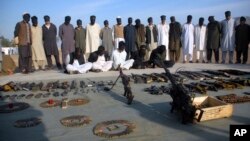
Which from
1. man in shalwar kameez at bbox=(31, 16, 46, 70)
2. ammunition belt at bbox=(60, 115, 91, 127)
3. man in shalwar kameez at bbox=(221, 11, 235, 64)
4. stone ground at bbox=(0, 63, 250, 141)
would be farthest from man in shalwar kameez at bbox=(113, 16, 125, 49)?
ammunition belt at bbox=(60, 115, 91, 127)

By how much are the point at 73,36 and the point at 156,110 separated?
7068 millimetres

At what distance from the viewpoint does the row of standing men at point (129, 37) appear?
11023 mm

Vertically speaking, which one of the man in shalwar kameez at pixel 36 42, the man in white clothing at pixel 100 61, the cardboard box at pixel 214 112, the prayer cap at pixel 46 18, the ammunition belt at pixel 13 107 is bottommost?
the ammunition belt at pixel 13 107

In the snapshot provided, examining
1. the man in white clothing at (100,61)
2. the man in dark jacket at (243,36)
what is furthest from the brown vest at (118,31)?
the man in dark jacket at (243,36)

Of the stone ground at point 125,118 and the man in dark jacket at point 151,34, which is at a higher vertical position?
the man in dark jacket at point 151,34

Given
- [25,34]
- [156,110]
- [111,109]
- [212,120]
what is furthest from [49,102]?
[25,34]

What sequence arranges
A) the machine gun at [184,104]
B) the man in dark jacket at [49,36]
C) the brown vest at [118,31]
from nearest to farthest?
1. the machine gun at [184,104]
2. the man in dark jacket at [49,36]
3. the brown vest at [118,31]

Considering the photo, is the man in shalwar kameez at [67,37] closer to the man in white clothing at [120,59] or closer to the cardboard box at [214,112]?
the man in white clothing at [120,59]

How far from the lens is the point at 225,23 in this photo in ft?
38.0

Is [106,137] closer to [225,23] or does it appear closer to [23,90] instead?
[23,90]

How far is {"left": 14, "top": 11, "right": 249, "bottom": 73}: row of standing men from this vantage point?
11023 millimetres

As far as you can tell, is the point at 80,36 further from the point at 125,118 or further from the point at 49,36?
the point at 125,118

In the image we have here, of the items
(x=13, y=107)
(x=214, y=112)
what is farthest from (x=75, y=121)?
(x=214, y=112)

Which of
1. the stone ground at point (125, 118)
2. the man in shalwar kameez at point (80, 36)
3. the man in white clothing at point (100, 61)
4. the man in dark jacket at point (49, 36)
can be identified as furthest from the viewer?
the man in shalwar kameez at point (80, 36)
